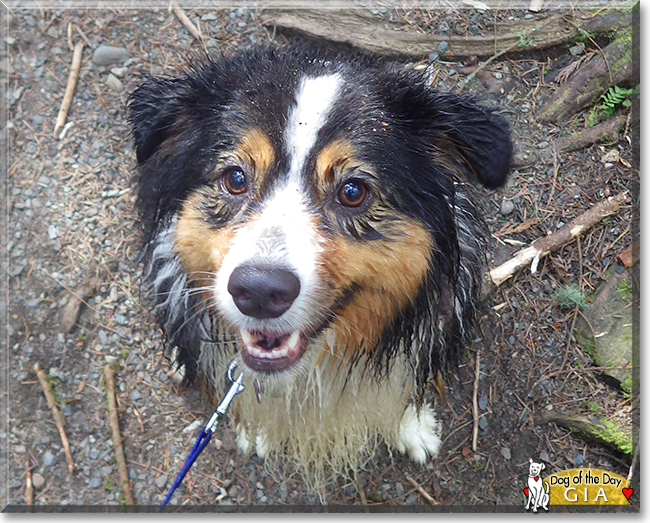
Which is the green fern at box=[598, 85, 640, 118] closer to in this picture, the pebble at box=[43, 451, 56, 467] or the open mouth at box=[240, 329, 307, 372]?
the open mouth at box=[240, 329, 307, 372]

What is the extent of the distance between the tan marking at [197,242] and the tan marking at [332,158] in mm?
356

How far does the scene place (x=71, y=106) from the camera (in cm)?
339

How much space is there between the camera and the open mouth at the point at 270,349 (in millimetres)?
1871

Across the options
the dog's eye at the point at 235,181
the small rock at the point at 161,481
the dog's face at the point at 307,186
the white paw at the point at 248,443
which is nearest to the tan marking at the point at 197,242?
the dog's face at the point at 307,186

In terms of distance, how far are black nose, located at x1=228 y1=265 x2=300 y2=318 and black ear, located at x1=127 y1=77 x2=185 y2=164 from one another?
2.48ft

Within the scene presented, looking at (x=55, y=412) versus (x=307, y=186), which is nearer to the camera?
(x=307, y=186)

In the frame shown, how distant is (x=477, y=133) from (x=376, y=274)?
23.4 inches

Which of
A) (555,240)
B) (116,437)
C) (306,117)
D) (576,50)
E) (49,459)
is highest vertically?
(576,50)

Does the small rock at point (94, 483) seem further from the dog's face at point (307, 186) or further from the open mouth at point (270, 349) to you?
the open mouth at point (270, 349)

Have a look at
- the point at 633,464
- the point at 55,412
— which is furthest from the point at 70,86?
the point at 633,464

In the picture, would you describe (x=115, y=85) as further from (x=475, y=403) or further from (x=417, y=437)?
(x=475, y=403)

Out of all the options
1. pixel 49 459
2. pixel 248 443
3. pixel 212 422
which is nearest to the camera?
pixel 212 422

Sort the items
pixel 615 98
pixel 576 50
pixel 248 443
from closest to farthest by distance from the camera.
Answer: pixel 248 443, pixel 615 98, pixel 576 50

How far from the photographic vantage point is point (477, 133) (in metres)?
1.86
